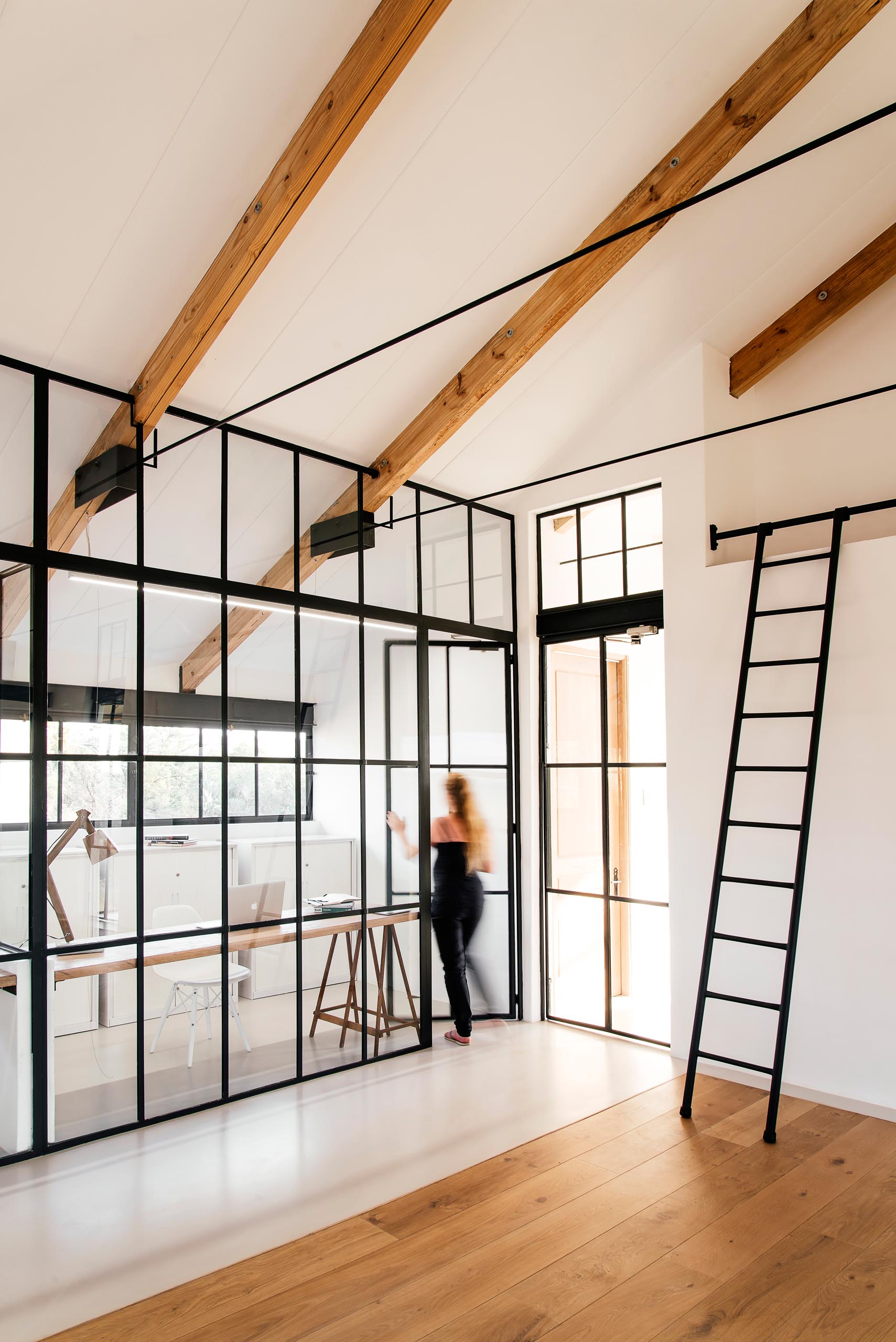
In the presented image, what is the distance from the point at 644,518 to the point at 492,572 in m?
1.13

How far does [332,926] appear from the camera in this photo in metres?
5.04

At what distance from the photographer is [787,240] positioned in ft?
15.5

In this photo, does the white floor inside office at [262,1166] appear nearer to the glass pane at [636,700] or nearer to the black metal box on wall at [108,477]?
the glass pane at [636,700]

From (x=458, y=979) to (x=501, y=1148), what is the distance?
1.61 metres

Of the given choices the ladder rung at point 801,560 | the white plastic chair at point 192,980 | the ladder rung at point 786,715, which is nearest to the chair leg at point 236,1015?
the white plastic chair at point 192,980

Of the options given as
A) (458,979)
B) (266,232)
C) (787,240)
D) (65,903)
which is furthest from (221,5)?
(458,979)

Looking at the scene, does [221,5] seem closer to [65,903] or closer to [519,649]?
[65,903]

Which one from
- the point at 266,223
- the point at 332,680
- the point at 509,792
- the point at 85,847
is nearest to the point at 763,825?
the point at 509,792

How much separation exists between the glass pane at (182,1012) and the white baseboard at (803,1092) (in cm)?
256

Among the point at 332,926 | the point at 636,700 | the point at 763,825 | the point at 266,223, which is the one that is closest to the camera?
the point at 266,223

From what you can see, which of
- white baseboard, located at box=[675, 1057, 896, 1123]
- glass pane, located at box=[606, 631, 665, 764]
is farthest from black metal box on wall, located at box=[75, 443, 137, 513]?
white baseboard, located at box=[675, 1057, 896, 1123]

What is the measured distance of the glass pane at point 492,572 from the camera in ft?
20.2

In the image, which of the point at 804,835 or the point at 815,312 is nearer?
the point at 804,835

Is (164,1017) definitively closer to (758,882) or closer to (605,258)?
(758,882)
